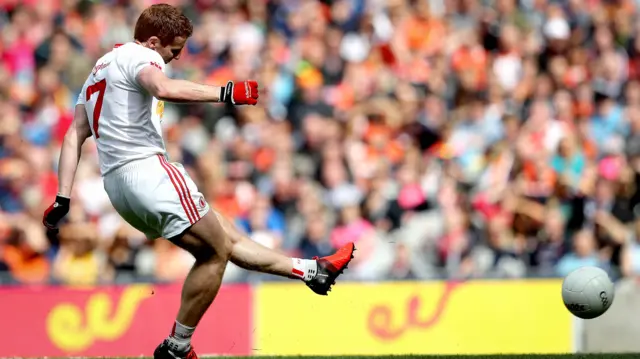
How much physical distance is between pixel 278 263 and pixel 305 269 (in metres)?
0.21

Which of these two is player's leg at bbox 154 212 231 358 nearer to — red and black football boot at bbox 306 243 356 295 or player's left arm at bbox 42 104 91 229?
red and black football boot at bbox 306 243 356 295

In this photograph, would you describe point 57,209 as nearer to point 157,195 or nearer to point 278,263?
point 157,195

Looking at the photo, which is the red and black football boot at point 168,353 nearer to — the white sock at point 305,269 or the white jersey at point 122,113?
the white sock at point 305,269

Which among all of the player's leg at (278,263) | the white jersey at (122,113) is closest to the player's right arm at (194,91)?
the white jersey at (122,113)

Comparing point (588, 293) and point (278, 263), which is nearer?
point (278, 263)

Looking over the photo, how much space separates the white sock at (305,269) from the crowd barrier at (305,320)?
3.96 metres

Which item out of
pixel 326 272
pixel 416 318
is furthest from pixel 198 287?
pixel 416 318

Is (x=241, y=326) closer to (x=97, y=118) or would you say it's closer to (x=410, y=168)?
(x=410, y=168)

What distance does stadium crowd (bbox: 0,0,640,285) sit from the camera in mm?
12406

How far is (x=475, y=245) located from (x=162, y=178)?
6.33 metres

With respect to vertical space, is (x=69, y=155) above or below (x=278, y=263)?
above

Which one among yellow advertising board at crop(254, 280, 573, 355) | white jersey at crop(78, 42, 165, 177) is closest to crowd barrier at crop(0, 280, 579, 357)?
yellow advertising board at crop(254, 280, 573, 355)

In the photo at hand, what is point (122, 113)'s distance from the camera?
690 centimetres

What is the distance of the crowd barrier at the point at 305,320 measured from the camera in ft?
37.0
